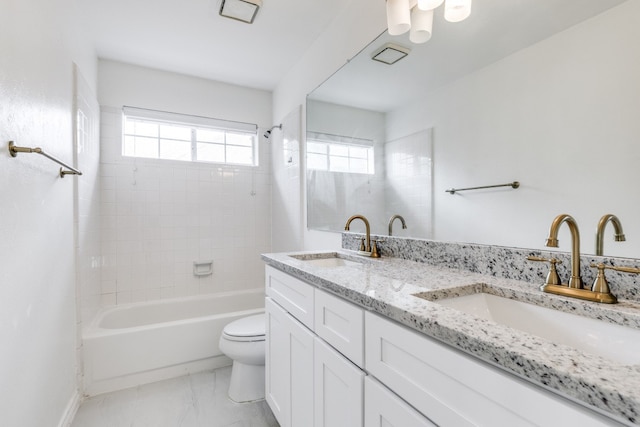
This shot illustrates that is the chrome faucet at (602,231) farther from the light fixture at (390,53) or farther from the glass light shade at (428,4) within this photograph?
the light fixture at (390,53)

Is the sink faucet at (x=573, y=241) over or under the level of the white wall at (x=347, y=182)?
under

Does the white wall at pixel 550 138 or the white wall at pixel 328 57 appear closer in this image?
the white wall at pixel 550 138

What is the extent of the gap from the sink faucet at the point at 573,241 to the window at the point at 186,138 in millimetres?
2746

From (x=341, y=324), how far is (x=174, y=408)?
150cm

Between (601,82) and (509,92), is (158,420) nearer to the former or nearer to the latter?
(509,92)

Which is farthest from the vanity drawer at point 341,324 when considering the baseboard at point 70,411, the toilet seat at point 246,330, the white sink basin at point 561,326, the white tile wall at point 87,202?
the white tile wall at point 87,202

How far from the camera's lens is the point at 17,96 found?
3.72ft

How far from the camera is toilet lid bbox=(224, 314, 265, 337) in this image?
6.20 ft

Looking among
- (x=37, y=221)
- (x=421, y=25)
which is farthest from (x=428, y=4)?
(x=37, y=221)

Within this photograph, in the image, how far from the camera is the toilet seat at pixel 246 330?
1865 mm

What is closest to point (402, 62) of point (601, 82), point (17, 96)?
point (601, 82)

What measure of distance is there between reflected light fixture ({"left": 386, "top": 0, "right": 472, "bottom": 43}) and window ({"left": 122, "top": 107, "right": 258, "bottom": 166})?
6.49 feet

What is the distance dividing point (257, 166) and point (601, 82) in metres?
2.72

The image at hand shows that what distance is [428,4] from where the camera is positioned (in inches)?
49.5
